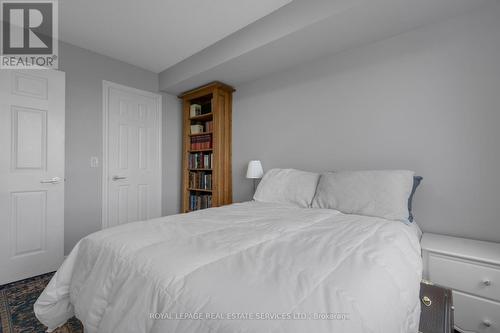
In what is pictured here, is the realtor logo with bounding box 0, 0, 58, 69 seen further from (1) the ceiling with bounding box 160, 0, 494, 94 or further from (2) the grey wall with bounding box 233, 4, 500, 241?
(2) the grey wall with bounding box 233, 4, 500, 241

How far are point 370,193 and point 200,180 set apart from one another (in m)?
2.35

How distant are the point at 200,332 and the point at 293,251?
1.54ft

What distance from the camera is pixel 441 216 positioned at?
1.78 meters

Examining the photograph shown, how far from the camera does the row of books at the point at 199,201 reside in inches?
129

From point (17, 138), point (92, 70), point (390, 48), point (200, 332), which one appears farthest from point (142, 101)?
point (200, 332)

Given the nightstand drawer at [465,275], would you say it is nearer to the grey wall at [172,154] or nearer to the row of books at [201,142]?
the row of books at [201,142]

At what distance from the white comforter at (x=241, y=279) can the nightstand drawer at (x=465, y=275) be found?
0.77 feet

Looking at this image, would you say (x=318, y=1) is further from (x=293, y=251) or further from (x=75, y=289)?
(x=75, y=289)

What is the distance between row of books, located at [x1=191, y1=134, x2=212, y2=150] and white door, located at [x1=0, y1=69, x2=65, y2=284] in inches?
61.3

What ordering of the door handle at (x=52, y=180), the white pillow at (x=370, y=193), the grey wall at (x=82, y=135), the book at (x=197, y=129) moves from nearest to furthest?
the white pillow at (x=370, y=193) < the door handle at (x=52, y=180) < the grey wall at (x=82, y=135) < the book at (x=197, y=129)

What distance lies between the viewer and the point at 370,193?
5.62 ft

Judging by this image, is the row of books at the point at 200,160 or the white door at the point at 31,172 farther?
the row of books at the point at 200,160

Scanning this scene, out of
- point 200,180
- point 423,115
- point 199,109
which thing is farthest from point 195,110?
point 423,115

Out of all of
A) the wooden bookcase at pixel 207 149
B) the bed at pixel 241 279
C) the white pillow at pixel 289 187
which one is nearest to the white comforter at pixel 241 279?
the bed at pixel 241 279
